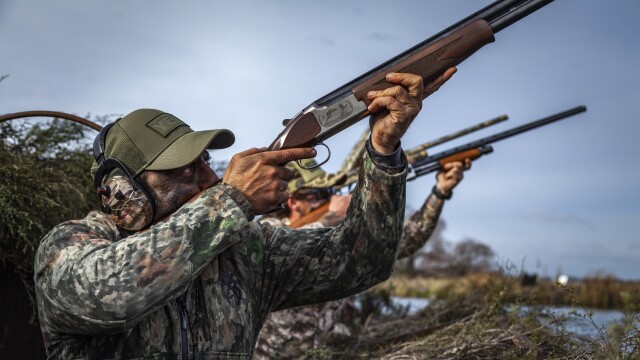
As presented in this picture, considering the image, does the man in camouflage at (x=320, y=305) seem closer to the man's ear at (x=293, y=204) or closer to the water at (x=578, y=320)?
the man's ear at (x=293, y=204)

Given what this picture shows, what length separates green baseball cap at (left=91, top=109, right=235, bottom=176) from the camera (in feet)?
10.2

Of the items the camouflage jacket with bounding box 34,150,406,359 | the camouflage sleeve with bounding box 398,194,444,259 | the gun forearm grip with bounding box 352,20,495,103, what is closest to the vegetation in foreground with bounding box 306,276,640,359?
the camouflage sleeve with bounding box 398,194,444,259

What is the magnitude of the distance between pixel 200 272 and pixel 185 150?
2.05ft

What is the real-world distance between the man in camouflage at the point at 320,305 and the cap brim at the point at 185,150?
2.66 metres

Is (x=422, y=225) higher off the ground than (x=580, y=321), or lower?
higher

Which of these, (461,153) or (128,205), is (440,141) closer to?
(461,153)

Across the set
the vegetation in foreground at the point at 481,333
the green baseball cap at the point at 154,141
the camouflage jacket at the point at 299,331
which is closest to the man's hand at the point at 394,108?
the green baseball cap at the point at 154,141

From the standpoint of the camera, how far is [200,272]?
278cm

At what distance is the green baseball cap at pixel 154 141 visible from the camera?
3.11 metres

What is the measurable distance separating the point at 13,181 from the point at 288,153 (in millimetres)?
2127

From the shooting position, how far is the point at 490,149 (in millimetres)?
8000

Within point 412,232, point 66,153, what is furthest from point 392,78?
point 412,232

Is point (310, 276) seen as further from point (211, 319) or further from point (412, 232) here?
point (412, 232)

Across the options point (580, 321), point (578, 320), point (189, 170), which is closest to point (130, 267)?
point (189, 170)
